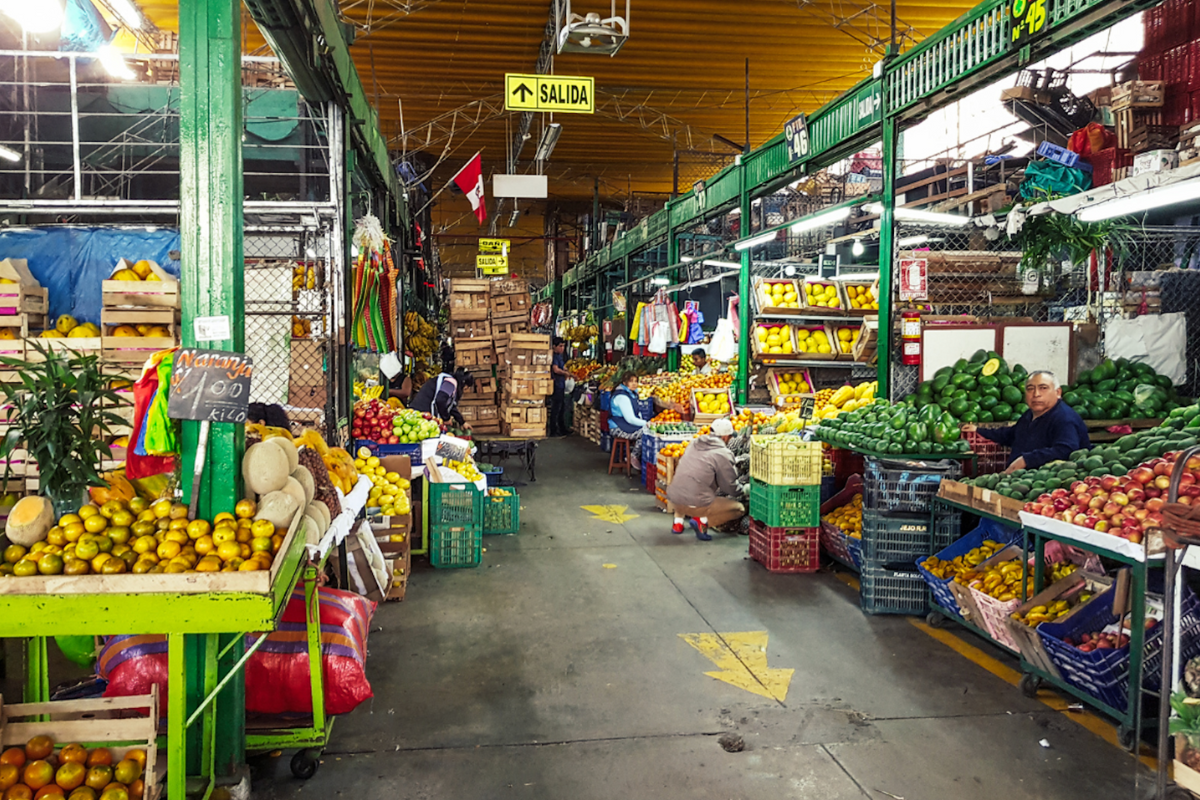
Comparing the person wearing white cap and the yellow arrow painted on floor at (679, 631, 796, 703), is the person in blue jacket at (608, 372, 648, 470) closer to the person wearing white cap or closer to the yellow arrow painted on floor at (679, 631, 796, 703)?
the person wearing white cap

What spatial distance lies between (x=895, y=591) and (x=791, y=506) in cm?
126

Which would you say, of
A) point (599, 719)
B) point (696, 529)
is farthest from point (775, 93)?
point (599, 719)

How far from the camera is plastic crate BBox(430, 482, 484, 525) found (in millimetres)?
6965

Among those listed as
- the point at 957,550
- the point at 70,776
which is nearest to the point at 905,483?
the point at 957,550

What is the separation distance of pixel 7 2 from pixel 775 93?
1140 cm

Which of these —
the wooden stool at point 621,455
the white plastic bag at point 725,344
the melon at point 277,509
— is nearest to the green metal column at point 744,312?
the white plastic bag at point 725,344

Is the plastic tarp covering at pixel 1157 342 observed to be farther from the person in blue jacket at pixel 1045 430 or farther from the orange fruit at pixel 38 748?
the orange fruit at pixel 38 748

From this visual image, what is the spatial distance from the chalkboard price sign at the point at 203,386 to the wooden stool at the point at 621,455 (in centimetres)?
923

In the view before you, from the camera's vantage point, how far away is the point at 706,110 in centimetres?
1494

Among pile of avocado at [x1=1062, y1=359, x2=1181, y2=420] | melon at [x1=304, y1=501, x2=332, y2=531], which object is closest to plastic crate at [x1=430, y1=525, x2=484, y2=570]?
melon at [x1=304, y1=501, x2=332, y2=531]

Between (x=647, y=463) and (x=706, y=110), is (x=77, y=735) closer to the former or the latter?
(x=647, y=463)

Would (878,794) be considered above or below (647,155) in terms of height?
below

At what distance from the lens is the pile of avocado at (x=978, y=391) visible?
625 cm

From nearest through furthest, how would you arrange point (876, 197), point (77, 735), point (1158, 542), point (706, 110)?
point (77, 735) < point (1158, 542) < point (876, 197) < point (706, 110)
